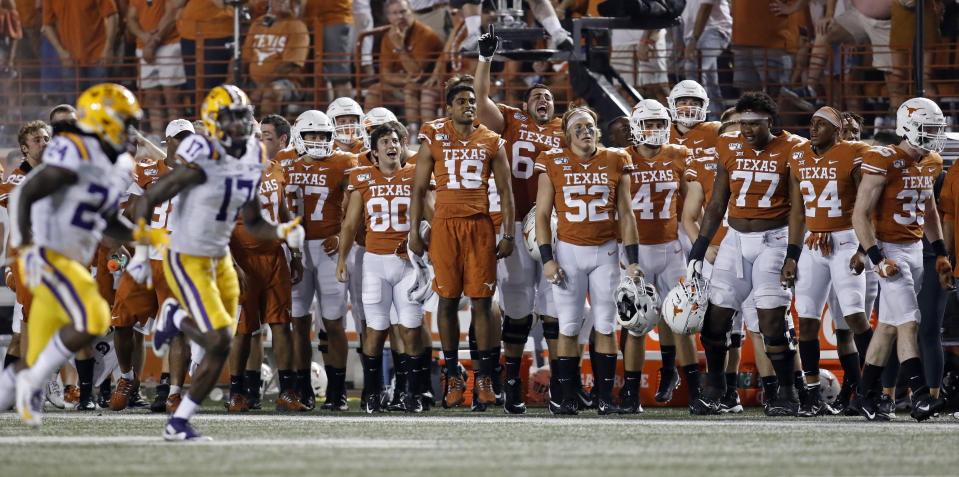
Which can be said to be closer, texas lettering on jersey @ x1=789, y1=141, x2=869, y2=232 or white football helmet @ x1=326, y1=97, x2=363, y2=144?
texas lettering on jersey @ x1=789, y1=141, x2=869, y2=232

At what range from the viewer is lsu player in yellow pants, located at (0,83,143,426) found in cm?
687

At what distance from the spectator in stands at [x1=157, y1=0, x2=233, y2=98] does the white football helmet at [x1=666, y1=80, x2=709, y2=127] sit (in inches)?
203

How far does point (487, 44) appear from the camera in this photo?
392 inches

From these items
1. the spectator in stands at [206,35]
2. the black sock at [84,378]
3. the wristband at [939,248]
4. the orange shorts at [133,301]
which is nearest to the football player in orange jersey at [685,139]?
the wristband at [939,248]

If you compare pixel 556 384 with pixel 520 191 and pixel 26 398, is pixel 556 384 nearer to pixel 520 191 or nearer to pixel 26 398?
pixel 520 191

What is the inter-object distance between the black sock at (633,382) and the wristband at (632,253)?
79cm

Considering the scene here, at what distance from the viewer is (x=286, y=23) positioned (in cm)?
1415

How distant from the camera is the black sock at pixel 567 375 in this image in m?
9.55

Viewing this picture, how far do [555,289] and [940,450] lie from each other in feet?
11.0

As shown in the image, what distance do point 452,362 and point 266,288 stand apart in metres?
1.41

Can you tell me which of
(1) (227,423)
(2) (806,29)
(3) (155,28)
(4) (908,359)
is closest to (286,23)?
(3) (155,28)

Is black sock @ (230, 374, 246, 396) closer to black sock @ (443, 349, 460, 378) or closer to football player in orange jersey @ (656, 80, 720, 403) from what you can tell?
black sock @ (443, 349, 460, 378)

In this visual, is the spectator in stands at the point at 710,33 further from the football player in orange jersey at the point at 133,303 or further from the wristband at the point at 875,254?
the football player in orange jersey at the point at 133,303

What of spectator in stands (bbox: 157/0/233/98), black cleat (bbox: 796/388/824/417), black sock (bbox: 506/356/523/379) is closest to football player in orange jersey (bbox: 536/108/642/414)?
black sock (bbox: 506/356/523/379)
